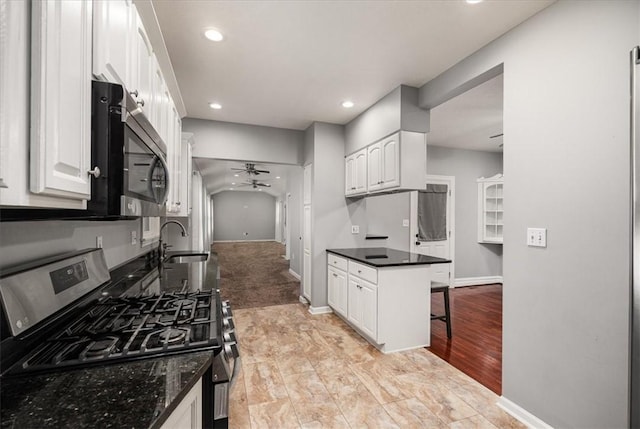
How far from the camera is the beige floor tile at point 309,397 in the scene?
193cm

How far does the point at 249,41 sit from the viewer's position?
2.21 meters

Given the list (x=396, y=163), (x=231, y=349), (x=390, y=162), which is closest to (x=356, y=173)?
(x=390, y=162)

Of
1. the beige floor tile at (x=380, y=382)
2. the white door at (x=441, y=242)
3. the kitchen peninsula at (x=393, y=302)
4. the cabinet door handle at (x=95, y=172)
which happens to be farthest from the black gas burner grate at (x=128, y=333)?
the white door at (x=441, y=242)

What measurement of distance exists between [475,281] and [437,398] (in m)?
4.03

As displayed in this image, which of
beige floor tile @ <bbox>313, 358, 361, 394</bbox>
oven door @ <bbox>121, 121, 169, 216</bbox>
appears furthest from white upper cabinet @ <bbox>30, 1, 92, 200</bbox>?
beige floor tile @ <bbox>313, 358, 361, 394</bbox>

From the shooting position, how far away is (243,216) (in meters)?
14.2

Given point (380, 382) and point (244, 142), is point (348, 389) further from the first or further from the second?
point (244, 142)

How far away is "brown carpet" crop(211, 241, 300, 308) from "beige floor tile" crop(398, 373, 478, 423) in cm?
248

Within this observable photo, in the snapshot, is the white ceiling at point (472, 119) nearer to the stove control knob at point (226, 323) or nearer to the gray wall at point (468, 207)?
the gray wall at point (468, 207)

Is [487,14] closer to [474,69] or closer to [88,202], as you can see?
[474,69]

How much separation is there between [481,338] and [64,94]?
152 inches

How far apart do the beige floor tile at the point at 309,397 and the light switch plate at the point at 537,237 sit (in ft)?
5.58

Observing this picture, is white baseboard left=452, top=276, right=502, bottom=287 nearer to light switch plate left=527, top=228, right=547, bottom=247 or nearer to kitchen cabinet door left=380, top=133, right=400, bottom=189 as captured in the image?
kitchen cabinet door left=380, top=133, right=400, bottom=189

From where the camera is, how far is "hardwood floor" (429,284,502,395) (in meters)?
2.49
